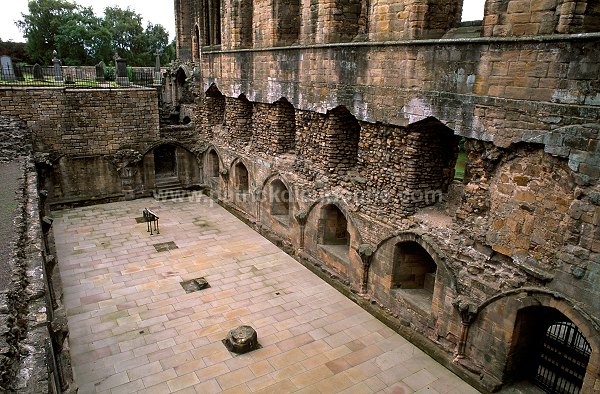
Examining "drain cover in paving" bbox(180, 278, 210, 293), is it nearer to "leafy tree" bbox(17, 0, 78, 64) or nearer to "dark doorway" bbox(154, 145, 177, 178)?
"dark doorway" bbox(154, 145, 177, 178)

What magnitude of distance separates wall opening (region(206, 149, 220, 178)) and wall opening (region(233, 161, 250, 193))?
215 cm

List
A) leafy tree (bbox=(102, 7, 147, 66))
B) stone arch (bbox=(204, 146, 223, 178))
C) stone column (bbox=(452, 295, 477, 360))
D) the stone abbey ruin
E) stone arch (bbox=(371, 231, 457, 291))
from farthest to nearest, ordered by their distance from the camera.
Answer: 1. leafy tree (bbox=(102, 7, 147, 66))
2. stone arch (bbox=(204, 146, 223, 178))
3. stone arch (bbox=(371, 231, 457, 291))
4. stone column (bbox=(452, 295, 477, 360))
5. the stone abbey ruin

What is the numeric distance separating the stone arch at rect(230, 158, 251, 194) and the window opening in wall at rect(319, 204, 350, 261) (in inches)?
183

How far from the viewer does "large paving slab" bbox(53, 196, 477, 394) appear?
706 cm

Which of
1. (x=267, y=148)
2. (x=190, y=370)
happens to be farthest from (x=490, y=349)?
(x=267, y=148)

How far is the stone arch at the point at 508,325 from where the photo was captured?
19.4ft

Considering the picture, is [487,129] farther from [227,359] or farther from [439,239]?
[227,359]

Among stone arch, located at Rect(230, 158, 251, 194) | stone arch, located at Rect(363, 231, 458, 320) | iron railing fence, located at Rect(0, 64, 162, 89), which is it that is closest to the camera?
stone arch, located at Rect(363, 231, 458, 320)

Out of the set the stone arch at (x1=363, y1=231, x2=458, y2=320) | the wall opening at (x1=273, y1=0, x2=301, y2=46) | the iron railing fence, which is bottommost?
the stone arch at (x1=363, y1=231, x2=458, y2=320)

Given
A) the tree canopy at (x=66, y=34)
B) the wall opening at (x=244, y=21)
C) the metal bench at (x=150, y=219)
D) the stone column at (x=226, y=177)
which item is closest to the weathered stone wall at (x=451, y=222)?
the wall opening at (x=244, y=21)

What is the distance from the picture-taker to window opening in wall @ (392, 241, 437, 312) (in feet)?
27.5

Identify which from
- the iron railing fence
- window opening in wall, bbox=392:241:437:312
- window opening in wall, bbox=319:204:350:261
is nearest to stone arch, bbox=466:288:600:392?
window opening in wall, bbox=392:241:437:312

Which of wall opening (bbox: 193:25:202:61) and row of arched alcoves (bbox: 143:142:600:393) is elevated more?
wall opening (bbox: 193:25:202:61)

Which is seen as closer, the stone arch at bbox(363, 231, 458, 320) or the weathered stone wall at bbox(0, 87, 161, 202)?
the stone arch at bbox(363, 231, 458, 320)
